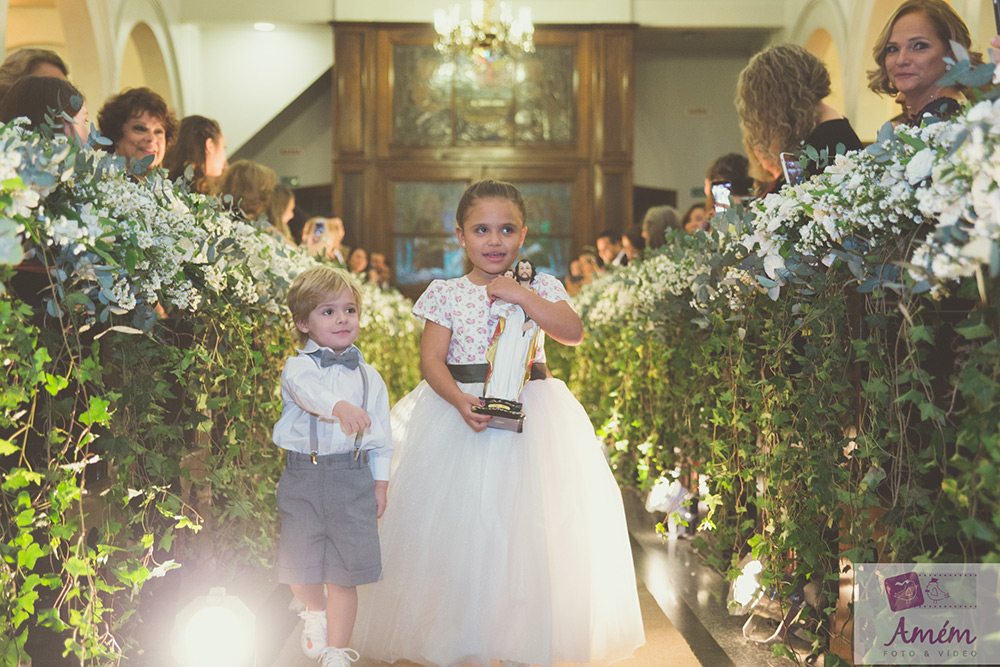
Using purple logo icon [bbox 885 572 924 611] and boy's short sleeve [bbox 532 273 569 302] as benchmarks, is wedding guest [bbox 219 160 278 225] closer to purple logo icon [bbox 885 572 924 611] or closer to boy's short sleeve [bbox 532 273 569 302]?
boy's short sleeve [bbox 532 273 569 302]

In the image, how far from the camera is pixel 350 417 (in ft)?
8.23

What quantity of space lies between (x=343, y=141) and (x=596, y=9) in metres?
3.85

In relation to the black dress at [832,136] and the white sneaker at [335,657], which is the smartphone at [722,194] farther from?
the white sneaker at [335,657]

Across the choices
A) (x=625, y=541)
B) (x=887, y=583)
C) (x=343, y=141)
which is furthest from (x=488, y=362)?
(x=343, y=141)

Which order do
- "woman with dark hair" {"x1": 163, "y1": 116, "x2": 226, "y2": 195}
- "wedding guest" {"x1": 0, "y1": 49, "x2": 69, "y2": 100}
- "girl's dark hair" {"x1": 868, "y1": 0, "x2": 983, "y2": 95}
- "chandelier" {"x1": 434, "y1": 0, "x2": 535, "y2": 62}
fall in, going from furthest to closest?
"chandelier" {"x1": 434, "y1": 0, "x2": 535, "y2": 62} → "woman with dark hair" {"x1": 163, "y1": 116, "x2": 226, "y2": 195} → "wedding guest" {"x1": 0, "y1": 49, "x2": 69, "y2": 100} → "girl's dark hair" {"x1": 868, "y1": 0, "x2": 983, "y2": 95}

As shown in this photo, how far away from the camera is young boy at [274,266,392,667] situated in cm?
257

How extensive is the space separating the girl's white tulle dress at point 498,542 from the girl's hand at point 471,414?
0.23ft

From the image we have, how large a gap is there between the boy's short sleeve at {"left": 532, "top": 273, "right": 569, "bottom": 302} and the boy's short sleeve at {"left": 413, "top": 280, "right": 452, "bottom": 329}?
0.86 ft

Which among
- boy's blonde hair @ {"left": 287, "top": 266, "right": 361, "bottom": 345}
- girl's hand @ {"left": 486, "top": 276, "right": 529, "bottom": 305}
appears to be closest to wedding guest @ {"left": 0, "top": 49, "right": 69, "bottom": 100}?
boy's blonde hair @ {"left": 287, "top": 266, "right": 361, "bottom": 345}

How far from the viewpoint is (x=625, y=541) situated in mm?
2705

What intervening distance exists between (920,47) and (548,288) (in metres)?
1.58

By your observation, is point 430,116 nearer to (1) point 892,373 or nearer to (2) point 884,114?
(2) point 884,114

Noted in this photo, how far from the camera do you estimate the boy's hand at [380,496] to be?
Result: 261 cm

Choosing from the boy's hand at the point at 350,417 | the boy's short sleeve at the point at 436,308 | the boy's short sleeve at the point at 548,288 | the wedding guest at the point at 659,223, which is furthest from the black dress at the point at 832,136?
the wedding guest at the point at 659,223
